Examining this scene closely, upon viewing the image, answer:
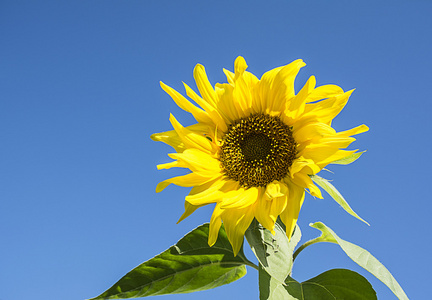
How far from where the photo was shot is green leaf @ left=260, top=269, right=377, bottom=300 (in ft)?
6.13

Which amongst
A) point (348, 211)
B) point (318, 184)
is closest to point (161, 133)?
point (318, 184)

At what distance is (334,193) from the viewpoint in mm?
1770

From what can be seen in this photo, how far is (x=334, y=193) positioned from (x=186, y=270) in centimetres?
77

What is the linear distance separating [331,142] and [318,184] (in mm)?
183

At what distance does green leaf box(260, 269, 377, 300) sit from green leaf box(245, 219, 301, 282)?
19 cm

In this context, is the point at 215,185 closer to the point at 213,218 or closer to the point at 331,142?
the point at 213,218

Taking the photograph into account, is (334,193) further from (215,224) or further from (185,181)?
(185,181)

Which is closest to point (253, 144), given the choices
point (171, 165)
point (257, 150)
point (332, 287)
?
point (257, 150)

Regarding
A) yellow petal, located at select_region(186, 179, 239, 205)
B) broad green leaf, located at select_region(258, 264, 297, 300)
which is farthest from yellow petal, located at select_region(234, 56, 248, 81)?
broad green leaf, located at select_region(258, 264, 297, 300)

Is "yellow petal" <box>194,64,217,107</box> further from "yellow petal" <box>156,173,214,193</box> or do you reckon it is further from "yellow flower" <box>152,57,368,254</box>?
"yellow petal" <box>156,173,214,193</box>

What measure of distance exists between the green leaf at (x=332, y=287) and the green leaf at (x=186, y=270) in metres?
0.25

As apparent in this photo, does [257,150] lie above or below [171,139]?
below

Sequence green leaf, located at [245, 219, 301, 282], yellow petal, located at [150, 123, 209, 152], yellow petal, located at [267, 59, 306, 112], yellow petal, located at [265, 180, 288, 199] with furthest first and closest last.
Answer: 1. yellow petal, located at [150, 123, 209, 152]
2. yellow petal, located at [267, 59, 306, 112]
3. yellow petal, located at [265, 180, 288, 199]
4. green leaf, located at [245, 219, 301, 282]

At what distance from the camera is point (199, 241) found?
1995mm
